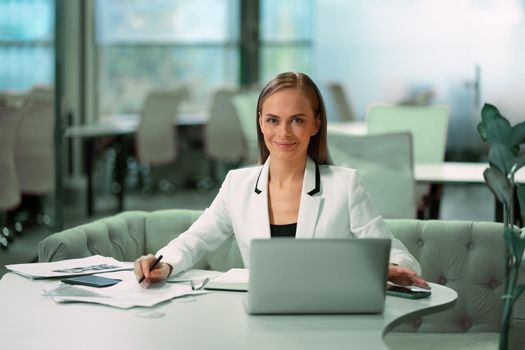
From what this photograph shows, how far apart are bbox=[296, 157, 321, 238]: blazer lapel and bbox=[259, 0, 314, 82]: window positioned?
36.4 ft

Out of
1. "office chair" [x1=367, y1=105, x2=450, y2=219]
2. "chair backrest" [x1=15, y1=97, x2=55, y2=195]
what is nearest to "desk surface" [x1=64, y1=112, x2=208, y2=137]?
"chair backrest" [x1=15, y1=97, x2=55, y2=195]

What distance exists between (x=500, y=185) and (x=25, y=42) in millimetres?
8830

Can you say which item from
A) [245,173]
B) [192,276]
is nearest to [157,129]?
[245,173]

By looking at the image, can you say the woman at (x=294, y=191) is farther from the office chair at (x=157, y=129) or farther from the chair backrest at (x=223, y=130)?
the chair backrest at (x=223, y=130)

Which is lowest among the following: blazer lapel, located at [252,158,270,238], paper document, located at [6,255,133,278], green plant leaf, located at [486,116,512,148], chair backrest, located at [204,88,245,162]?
chair backrest, located at [204,88,245,162]

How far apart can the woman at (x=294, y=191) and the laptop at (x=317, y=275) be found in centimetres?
50

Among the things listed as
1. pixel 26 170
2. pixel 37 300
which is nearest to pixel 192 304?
pixel 37 300

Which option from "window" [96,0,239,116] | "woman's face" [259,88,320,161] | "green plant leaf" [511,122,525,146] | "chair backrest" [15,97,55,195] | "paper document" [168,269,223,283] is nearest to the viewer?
"green plant leaf" [511,122,525,146]

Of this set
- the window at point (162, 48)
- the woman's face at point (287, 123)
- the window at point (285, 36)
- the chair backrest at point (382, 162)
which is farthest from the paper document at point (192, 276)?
the window at point (285, 36)

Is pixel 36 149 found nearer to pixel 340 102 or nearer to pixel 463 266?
pixel 463 266

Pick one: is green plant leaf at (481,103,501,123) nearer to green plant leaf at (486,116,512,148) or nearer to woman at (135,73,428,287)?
green plant leaf at (486,116,512,148)

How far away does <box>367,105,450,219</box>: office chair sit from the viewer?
21.2ft

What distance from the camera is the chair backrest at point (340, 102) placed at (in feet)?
41.1

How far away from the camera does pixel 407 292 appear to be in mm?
2736
